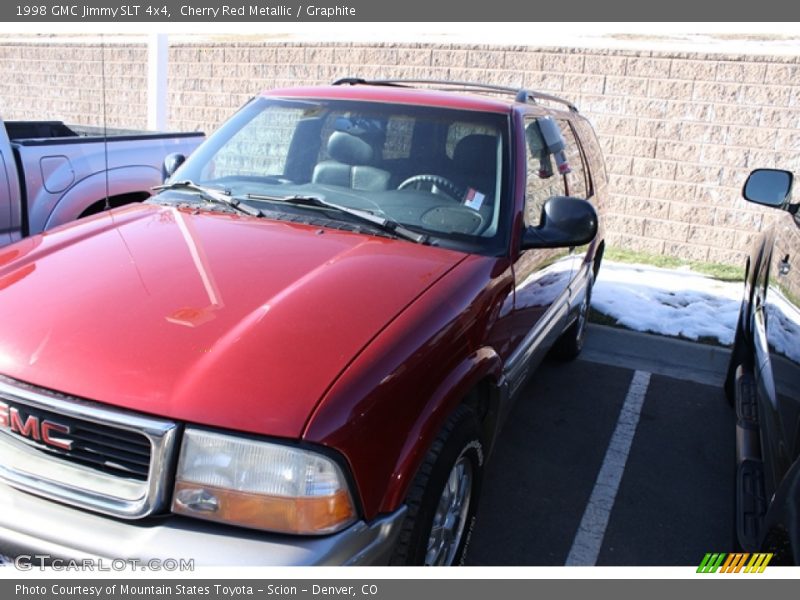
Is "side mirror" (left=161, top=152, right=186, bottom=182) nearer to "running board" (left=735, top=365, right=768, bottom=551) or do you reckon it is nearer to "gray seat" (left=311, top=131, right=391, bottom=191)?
"gray seat" (left=311, top=131, right=391, bottom=191)

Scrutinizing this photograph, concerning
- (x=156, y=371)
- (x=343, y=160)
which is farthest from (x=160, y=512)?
(x=343, y=160)

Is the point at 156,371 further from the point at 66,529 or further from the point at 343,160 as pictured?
the point at 343,160

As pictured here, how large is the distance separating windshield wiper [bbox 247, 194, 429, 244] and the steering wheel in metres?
0.31

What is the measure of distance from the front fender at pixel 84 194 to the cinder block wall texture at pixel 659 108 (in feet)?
15.7

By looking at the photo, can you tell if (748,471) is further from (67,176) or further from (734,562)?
(67,176)

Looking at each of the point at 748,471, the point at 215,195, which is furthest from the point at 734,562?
the point at 215,195

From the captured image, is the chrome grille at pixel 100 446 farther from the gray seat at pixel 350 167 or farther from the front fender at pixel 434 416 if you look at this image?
the gray seat at pixel 350 167

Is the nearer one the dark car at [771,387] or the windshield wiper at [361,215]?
the dark car at [771,387]

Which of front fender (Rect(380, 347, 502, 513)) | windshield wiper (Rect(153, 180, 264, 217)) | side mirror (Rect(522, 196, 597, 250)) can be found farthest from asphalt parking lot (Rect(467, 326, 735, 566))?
windshield wiper (Rect(153, 180, 264, 217))

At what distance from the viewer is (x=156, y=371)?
2.11m

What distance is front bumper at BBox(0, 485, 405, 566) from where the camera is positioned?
1.97 m

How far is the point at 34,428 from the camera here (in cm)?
219

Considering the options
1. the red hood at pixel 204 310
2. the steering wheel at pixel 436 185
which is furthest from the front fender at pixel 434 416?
the steering wheel at pixel 436 185

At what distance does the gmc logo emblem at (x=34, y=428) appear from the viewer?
2.16m
